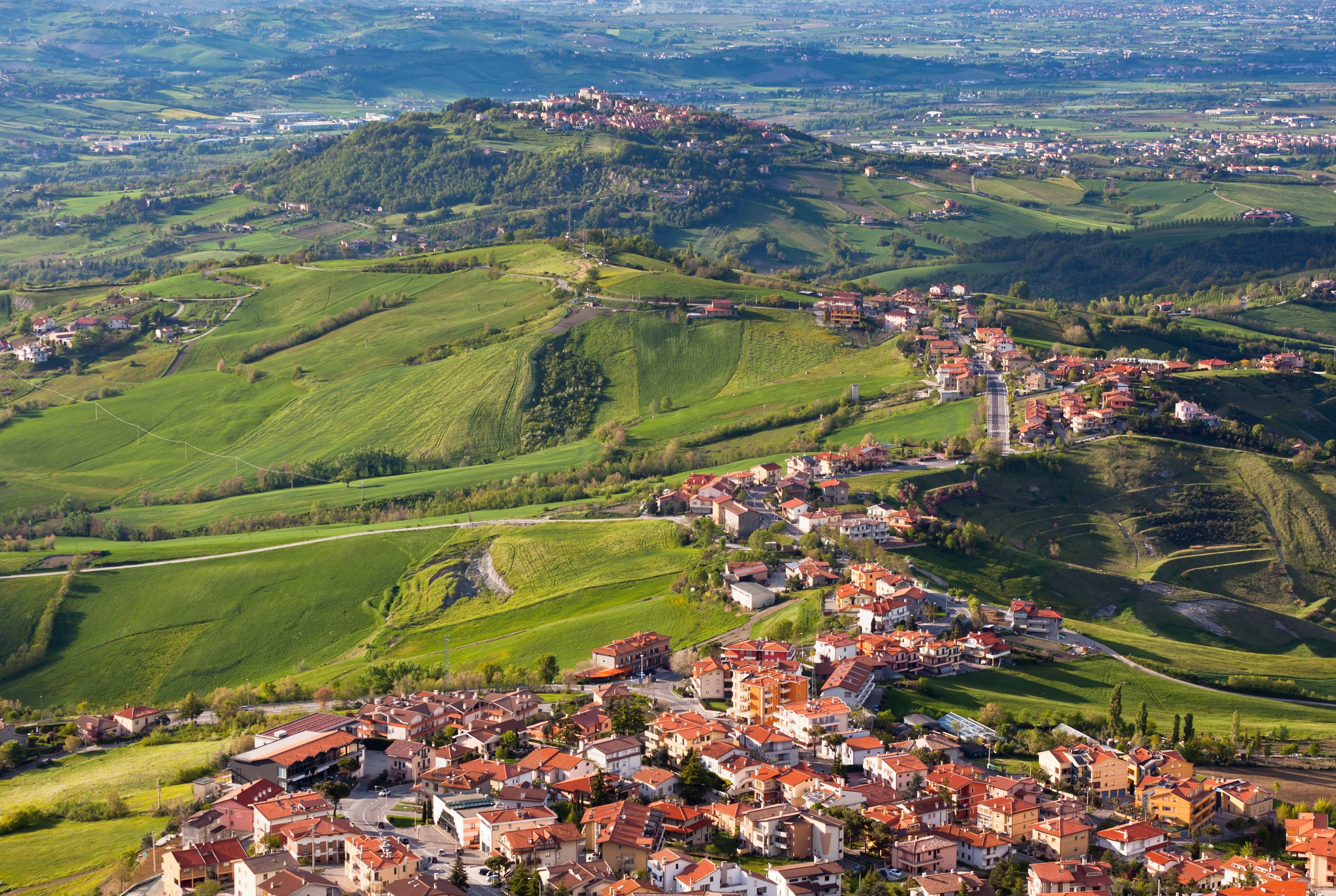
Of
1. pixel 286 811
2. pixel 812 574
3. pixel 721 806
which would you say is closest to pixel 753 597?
pixel 812 574

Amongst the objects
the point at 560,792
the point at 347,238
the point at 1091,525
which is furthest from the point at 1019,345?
the point at 347,238

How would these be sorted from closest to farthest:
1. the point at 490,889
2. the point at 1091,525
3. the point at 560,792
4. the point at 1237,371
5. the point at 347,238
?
the point at 490,889 < the point at 560,792 < the point at 1091,525 < the point at 1237,371 < the point at 347,238

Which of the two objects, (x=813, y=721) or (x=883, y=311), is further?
(x=883, y=311)

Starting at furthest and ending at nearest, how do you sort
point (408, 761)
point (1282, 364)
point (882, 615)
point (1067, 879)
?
1. point (1282, 364)
2. point (882, 615)
3. point (408, 761)
4. point (1067, 879)

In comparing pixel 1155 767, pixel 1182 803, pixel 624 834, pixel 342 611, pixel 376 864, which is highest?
pixel 376 864

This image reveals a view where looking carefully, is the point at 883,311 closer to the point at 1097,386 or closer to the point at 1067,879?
the point at 1097,386

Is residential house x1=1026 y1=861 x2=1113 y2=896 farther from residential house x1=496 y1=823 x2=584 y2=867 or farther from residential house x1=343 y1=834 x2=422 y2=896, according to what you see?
residential house x1=343 y1=834 x2=422 y2=896

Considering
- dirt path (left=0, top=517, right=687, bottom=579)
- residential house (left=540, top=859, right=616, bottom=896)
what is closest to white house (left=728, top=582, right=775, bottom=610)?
dirt path (left=0, top=517, right=687, bottom=579)

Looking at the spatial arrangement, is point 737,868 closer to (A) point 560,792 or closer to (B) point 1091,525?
(A) point 560,792
